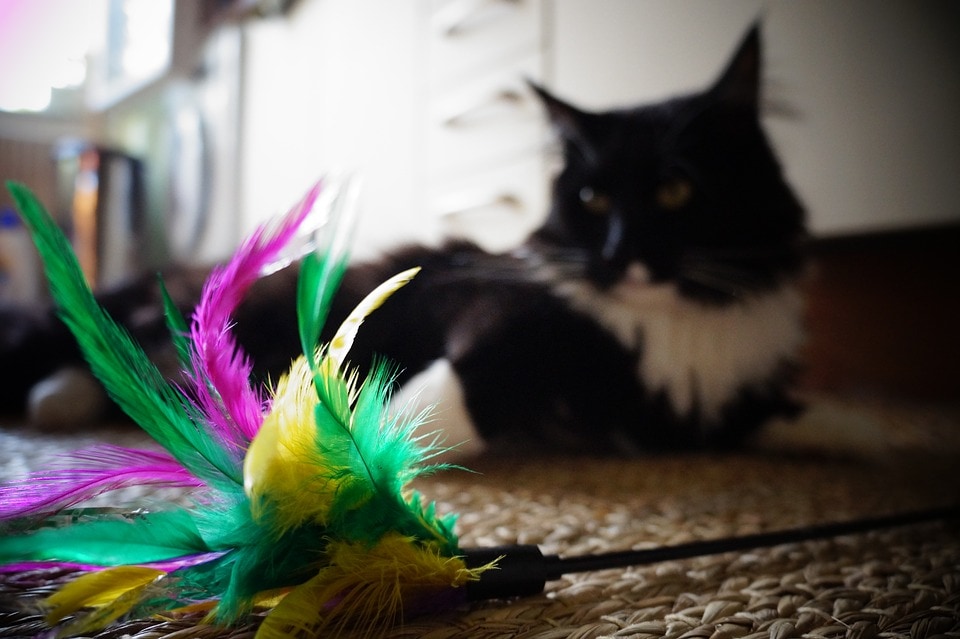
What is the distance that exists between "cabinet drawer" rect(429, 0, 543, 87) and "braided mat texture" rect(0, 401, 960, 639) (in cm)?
80

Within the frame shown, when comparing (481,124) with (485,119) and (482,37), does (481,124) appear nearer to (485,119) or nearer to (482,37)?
(485,119)

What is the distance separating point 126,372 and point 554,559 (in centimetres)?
23

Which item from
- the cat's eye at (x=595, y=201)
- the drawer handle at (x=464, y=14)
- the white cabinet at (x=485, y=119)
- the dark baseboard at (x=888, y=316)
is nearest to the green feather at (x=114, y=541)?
the cat's eye at (x=595, y=201)

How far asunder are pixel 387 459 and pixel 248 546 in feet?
0.23

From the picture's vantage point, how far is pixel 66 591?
23 cm

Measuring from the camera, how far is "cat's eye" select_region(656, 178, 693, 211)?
0.72m

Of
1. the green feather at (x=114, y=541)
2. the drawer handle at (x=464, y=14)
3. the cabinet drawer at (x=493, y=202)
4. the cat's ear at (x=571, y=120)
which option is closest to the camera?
the green feather at (x=114, y=541)

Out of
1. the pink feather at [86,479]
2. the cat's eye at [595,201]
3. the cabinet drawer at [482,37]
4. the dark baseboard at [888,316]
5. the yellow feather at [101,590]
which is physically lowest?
the dark baseboard at [888,316]

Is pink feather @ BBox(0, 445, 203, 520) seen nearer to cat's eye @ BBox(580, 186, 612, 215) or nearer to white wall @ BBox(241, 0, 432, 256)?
white wall @ BBox(241, 0, 432, 256)

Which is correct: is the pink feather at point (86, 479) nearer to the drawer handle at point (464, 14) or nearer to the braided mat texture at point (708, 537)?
the braided mat texture at point (708, 537)

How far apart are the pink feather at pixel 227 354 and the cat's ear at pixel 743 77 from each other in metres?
0.62

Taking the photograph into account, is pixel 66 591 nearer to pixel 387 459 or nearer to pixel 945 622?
pixel 387 459

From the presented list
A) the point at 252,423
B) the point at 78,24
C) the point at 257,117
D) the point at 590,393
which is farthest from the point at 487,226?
the point at 252,423

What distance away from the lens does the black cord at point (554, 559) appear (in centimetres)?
30
